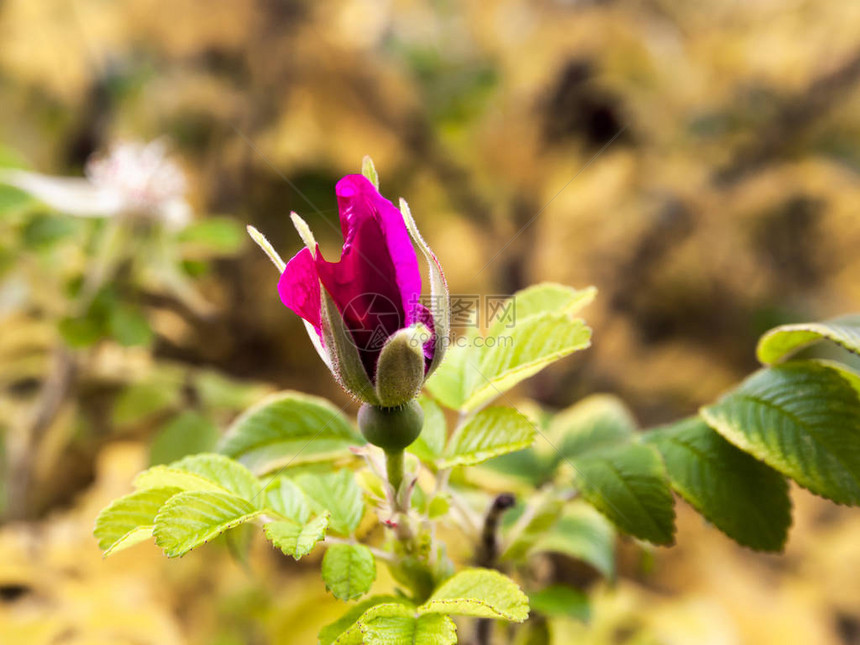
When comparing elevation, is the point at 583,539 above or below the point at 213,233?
below

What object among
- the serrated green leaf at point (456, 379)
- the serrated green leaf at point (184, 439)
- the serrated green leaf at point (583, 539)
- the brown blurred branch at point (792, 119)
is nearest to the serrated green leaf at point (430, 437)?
the serrated green leaf at point (456, 379)

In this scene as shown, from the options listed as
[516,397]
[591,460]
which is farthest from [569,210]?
[591,460]

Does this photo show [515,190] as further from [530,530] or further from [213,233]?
[530,530]

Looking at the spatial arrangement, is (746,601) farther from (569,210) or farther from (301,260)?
(301,260)

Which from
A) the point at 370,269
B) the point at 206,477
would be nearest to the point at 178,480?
the point at 206,477

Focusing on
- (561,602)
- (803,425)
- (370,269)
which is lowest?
(561,602)

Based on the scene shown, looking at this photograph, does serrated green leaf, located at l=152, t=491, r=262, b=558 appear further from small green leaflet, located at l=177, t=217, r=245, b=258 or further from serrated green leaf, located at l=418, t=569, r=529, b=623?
small green leaflet, located at l=177, t=217, r=245, b=258
